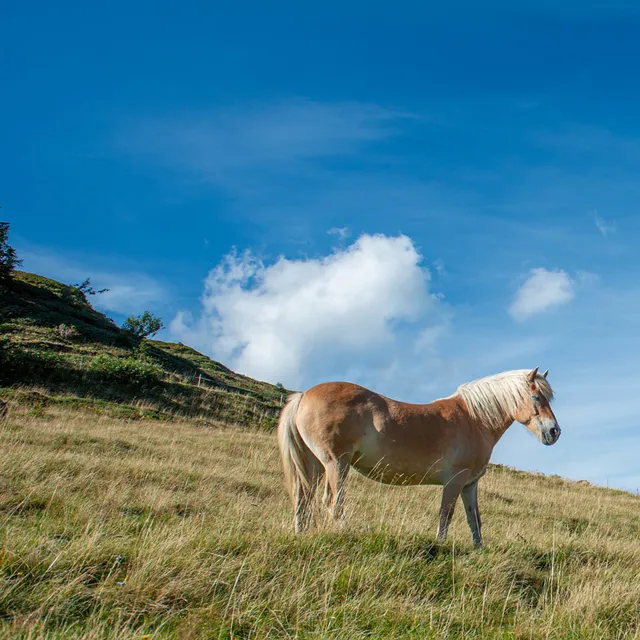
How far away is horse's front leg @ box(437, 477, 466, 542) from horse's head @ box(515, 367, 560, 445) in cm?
147

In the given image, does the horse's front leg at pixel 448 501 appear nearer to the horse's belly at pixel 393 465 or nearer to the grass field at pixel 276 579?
the horse's belly at pixel 393 465

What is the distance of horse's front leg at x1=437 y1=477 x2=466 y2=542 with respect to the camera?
6.42m

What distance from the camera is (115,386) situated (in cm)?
2630

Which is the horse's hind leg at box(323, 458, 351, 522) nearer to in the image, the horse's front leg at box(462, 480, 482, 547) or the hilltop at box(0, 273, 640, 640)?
the hilltop at box(0, 273, 640, 640)

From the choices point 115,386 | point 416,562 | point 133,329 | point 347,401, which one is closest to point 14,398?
point 115,386

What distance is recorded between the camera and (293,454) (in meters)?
6.76

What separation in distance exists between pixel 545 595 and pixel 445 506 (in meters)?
1.97

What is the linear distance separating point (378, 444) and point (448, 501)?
1.10m

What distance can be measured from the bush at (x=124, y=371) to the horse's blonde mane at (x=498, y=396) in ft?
74.0

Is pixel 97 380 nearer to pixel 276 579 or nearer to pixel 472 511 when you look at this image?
pixel 472 511

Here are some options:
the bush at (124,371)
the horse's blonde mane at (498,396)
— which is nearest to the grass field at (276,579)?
the horse's blonde mane at (498,396)

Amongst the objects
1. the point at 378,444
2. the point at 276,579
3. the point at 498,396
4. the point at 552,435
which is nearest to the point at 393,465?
the point at 378,444

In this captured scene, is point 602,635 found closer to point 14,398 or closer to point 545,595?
point 545,595

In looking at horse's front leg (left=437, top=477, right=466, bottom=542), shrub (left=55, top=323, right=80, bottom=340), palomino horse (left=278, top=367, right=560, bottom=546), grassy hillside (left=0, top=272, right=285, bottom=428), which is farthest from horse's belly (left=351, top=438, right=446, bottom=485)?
shrub (left=55, top=323, right=80, bottom=340)
